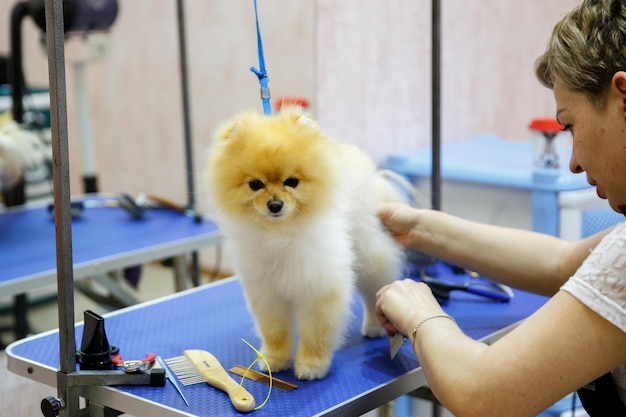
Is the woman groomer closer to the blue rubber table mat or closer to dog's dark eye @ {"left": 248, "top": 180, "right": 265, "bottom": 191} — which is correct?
dog's dark eye @ {"left": 248, "top": 180, "right": 265, "bottom": 191}

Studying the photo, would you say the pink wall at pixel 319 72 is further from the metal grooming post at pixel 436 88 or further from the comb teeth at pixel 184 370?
the comb teeth at pixel 184 370

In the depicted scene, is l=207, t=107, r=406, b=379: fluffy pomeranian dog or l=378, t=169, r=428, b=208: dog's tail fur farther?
l=378, t=169, r=428, b=208: dog's tail fur

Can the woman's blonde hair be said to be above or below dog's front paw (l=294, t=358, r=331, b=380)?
above

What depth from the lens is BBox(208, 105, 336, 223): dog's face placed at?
98 cm

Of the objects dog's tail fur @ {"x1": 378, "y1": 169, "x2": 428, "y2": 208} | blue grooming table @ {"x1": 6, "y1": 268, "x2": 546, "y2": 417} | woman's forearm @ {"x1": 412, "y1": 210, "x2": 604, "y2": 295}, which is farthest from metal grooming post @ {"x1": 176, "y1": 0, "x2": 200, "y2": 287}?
woman's forearm @ {"x1": 412, "y1": 210, "x2": 604, "y2": 295}

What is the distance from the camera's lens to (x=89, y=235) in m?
1.91

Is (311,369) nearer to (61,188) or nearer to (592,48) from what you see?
(61,188)

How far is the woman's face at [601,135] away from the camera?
0.89 m

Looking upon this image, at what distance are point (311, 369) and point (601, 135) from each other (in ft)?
1.62

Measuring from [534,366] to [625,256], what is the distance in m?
0.16

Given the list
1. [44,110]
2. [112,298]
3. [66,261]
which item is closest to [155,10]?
[44,110]

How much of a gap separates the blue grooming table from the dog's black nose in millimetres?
247

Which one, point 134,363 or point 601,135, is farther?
point 134,363

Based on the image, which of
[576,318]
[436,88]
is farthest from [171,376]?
[436,88]
